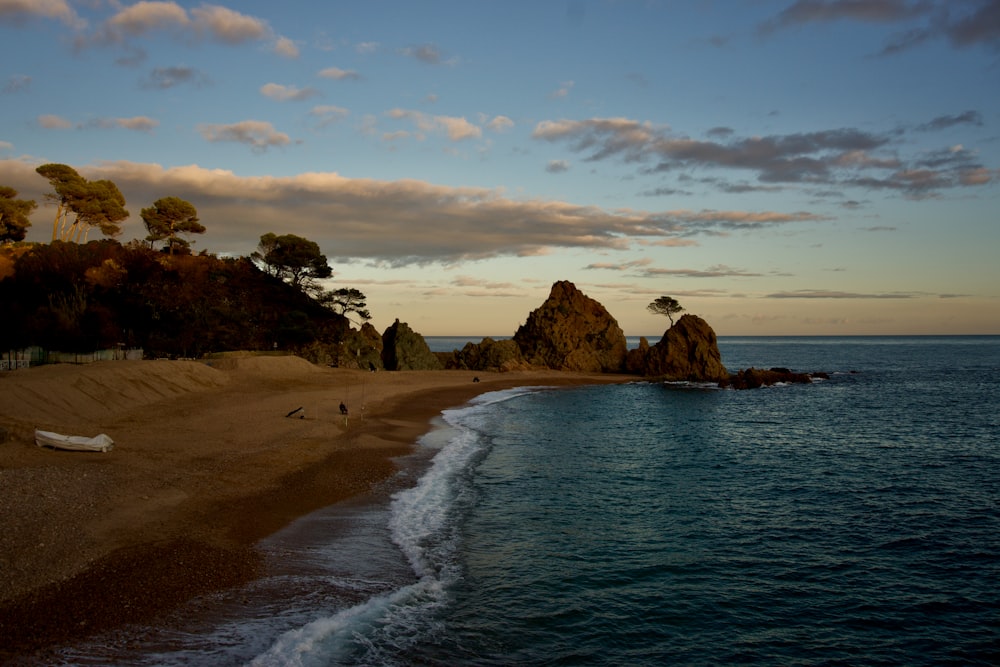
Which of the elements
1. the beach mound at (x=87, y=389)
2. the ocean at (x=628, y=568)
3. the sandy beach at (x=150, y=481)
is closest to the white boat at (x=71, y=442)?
the sandy beach at (x=150, y=481)

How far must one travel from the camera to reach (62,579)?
12.3 m

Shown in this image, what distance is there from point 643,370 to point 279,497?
7208 cm

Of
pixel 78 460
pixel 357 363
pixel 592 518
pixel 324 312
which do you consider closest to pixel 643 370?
pixel 357 363

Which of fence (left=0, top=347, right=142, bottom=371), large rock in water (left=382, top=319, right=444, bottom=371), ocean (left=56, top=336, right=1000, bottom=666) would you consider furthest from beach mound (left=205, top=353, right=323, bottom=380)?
ocean (left=56, top=336, right=1000, bottom=666)

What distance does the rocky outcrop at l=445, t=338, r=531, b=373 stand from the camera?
84688 millimetres

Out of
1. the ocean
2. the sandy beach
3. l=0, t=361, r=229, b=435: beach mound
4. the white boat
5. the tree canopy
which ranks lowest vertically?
the ocean

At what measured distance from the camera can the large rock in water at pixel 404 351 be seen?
7888cm

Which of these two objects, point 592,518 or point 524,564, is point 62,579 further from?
point 592,518

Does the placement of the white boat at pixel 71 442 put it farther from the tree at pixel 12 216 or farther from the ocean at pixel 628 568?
the tree at pixel 12 216

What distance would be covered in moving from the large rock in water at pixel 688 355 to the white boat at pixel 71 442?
6961cm

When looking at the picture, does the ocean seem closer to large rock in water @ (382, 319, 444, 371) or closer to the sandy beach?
the sandy beach

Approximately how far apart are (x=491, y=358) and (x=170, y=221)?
161 feet

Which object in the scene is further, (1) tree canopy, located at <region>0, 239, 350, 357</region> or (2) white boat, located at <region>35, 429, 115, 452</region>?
(1) tree canopy, located at <region>0, 239, 350, 357</region>

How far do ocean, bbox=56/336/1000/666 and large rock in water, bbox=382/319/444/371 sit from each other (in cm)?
4767
